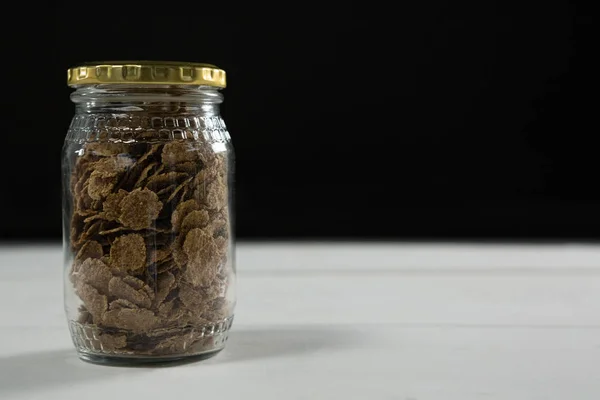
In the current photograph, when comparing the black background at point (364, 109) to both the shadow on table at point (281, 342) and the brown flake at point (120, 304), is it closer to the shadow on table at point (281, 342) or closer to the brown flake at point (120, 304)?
the shadow on table at point (281, 342)

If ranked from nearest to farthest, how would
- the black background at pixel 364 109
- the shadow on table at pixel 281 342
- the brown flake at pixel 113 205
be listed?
the brown flake at pixel 113 205, the shadow on table at pixel 281 342, the black background at pixel 364 109

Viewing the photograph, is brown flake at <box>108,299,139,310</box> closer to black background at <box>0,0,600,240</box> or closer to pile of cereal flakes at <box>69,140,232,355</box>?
pile of cereal flakes at <box>69,140,232,355</box>

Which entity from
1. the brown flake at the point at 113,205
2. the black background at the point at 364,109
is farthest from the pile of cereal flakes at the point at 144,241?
the black background at the point at 364,109

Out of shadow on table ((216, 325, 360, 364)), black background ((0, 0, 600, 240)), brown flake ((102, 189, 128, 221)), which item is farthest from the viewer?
black background ((0, 0, 600, 240))

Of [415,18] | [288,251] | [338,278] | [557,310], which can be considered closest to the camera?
[557,310]

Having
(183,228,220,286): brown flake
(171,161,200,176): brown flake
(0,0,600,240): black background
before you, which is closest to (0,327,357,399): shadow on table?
(183,228,220,286): brown flake

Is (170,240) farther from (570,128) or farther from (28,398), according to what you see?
(570,128)

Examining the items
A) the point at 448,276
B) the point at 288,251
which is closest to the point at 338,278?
the point at 448,276
